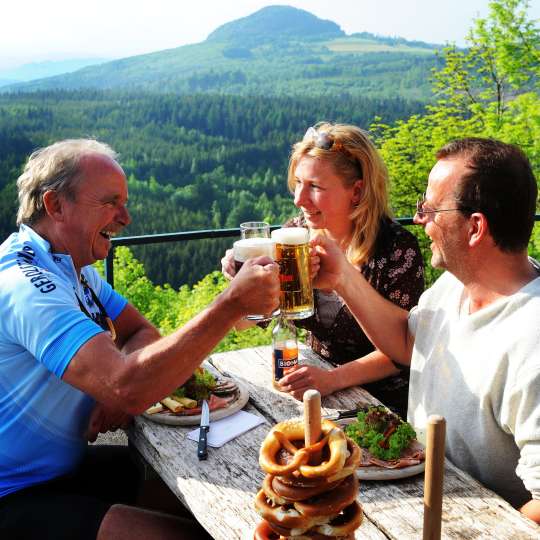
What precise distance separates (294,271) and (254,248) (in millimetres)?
173

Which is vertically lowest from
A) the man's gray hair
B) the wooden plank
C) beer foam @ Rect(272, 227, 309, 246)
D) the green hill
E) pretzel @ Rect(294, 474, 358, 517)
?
the wooden plank

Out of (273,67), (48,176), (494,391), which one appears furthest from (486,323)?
(273,67)

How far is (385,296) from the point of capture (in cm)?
279

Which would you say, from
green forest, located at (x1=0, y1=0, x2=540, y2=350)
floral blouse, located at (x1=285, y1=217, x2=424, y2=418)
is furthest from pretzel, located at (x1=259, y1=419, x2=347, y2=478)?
green forest, located at (x1=0, y1=0, x2=540, y2=350)

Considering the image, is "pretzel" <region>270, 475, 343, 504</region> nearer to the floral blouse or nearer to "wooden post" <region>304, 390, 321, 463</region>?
"wooden post" <region>304, 390, 321, 463</region>

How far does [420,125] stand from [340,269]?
22594mm

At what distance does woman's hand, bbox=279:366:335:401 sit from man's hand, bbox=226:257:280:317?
1.34 feet

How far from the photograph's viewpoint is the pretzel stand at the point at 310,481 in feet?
3.80

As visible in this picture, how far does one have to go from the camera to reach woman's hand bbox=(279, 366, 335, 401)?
229 cm

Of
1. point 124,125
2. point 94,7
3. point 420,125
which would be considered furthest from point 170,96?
point 94,7

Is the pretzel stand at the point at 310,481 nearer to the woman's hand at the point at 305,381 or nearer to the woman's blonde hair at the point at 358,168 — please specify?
the woman's hand at the point at 305,381

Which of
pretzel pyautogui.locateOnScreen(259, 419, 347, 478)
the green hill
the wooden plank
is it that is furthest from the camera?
the green hill

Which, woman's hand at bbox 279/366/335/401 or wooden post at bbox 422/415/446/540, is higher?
wooden post at bbox 422/415/446/540

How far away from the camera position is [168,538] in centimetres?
180
